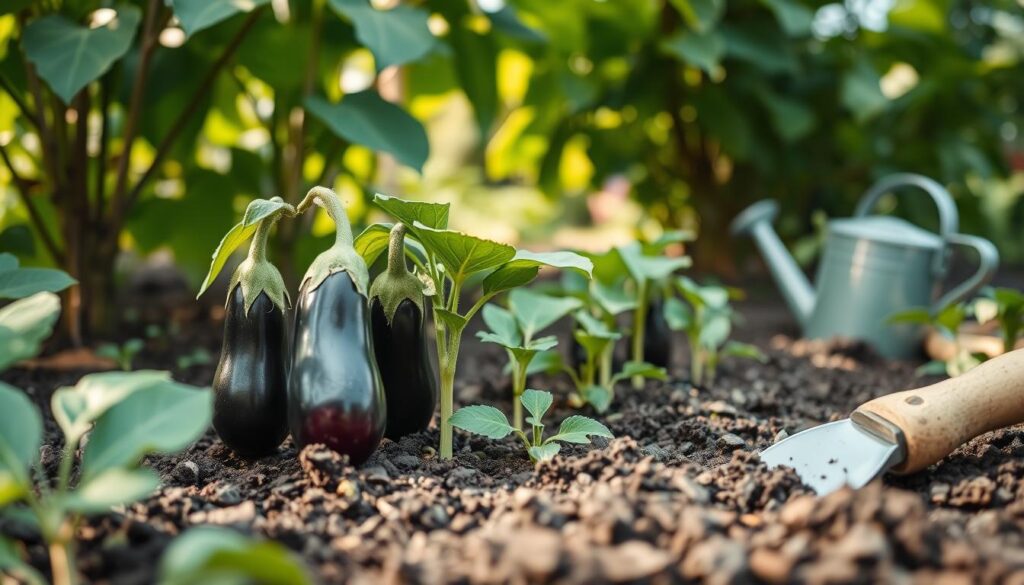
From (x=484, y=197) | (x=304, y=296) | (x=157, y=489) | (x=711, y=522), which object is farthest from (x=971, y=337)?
(x=484, y=197)

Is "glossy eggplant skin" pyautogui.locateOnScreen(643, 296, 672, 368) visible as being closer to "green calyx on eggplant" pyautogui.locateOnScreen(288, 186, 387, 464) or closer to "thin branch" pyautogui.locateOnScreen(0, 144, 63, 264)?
"green calyx on eggplant" pyautogui.locateOnScreen(288, 186, 387, 464)

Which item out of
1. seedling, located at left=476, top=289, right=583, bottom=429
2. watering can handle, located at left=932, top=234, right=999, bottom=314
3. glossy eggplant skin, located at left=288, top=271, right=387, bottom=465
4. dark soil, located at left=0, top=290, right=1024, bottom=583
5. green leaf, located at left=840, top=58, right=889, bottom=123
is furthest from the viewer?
green leaf, located at left=840, top=58, right=889, bottom=123

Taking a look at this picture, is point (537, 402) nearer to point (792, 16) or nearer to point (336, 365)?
Result: point (336, 365)

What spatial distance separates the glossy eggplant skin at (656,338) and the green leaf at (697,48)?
0.81m

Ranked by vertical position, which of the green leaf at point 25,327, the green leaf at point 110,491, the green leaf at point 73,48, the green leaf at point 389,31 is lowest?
the green leaf at point 110,491

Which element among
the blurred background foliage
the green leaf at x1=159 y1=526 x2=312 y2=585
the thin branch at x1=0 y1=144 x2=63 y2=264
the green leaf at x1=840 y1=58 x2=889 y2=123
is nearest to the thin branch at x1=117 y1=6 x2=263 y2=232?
the blurred background foliage

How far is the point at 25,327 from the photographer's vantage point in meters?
0.77

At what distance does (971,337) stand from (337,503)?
A: 1534mm

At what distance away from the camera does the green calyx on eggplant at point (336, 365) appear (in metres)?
0.89

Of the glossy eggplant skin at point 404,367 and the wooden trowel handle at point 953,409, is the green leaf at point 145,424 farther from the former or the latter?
the wooden trowel handle at point 953,409

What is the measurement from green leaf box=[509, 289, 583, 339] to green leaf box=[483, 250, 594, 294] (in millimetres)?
244

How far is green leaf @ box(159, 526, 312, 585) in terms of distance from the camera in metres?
0.54

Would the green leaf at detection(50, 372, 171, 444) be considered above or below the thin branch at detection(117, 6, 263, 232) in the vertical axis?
below

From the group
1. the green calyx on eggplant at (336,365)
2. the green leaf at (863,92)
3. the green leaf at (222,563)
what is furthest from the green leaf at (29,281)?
the green leaf at (863,92)
